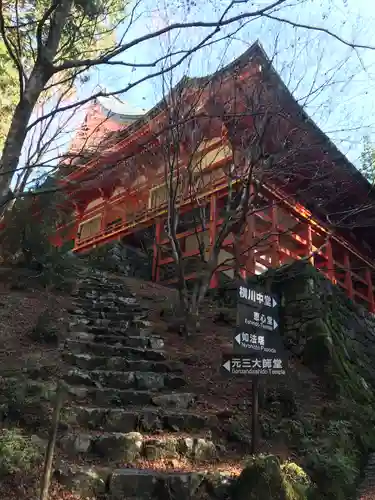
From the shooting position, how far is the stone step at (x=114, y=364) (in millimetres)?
5148

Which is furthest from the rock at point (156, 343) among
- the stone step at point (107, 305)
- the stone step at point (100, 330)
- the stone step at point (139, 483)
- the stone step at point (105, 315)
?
the stone step at point (139, 483)

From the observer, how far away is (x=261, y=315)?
4.30m

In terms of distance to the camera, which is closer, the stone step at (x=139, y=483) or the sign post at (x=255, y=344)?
the stone step at (x=139, y=483)

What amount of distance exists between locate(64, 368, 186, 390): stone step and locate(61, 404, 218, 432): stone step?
0.63m

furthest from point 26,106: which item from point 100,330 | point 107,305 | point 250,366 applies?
point 107,305

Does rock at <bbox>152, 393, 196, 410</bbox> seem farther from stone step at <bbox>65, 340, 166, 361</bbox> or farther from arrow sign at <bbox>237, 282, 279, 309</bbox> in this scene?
arrow sign at <bbox>237, 282, 279, 309</bbox>

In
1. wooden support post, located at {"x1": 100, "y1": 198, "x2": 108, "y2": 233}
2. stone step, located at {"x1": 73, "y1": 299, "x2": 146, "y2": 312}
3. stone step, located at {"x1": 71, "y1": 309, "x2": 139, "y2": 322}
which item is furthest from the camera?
wooden support post, located at {"x1": 100, "y1": 198, "x2": 108, "y2": 233}

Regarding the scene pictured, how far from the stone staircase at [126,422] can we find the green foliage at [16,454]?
21 cm

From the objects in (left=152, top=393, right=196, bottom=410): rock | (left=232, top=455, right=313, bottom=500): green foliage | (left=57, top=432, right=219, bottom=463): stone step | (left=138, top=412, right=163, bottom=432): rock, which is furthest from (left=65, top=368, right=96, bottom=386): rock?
(left=232, top=455, right=313, bottom=500): green foliage

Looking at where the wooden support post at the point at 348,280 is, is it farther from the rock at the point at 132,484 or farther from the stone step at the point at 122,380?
the rock at the point at 132,484

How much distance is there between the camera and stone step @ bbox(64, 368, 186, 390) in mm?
4699

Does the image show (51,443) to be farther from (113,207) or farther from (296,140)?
(113,207)

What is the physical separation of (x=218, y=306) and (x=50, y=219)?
12.4ft

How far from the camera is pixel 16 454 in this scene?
2.99m
